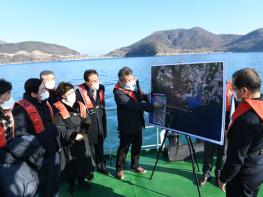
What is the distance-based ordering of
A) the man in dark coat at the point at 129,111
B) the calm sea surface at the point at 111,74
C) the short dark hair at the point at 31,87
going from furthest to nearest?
the calm sea surface at the point at 111,74
the man in dark coat at the point at 129,111
the short dark hair at the point at 31,87

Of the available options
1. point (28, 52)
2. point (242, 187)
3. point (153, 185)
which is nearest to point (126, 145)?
point (153, 185)

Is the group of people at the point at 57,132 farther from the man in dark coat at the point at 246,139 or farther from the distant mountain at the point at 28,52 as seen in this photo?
the distant mountain at the point at 28,52

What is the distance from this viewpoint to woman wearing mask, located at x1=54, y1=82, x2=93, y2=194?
3.47 m

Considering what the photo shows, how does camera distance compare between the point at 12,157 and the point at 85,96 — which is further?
the point at 85,96

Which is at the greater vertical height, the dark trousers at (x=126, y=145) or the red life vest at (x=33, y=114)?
the red life vest at (x=33, y=114)

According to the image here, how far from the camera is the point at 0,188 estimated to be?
8.30 ft

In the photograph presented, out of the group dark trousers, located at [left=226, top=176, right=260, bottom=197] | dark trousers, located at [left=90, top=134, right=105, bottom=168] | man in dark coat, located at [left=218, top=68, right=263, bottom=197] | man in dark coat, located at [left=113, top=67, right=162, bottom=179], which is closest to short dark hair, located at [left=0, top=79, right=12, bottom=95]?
man in dark coat, located at [left=113, top=67, right=162, bottom=179]

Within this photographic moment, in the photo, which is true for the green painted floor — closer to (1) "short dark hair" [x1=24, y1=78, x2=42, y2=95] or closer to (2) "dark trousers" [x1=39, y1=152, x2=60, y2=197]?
(2) "dark trousers" [x1=39, y1=152, x2=60, y2=197]

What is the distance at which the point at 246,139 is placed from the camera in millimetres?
2176

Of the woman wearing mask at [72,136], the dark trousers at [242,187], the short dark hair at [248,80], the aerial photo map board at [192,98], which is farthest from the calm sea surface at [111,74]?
the woman wearing mask at [72,136]

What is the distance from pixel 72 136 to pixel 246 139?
6.67 ft

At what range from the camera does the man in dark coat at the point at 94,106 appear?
413 cm

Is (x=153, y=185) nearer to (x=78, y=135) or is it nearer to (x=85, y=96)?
(x=78, y=135)

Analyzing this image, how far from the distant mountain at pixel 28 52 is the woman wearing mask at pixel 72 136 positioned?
5745 inches
